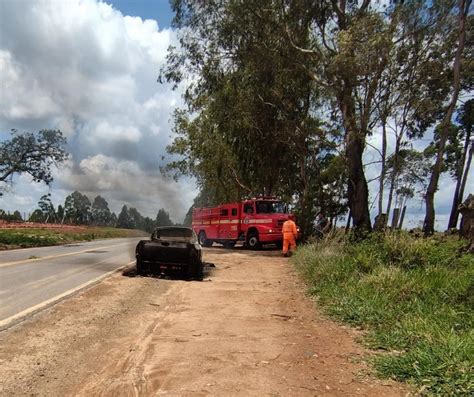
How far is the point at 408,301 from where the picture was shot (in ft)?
27.6

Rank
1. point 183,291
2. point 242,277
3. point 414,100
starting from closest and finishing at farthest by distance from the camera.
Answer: point 183,291, point 242,277, point 414,100

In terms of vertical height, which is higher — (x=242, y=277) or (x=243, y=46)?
(x=243, y=46)

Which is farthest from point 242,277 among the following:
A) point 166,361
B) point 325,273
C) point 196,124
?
point 196,124

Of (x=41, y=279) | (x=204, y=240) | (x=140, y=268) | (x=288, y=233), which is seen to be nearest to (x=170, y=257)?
(x=140, y=268)

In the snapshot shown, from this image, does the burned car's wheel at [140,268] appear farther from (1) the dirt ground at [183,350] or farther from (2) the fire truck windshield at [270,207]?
(2) the fire truck windshield at [270,207]

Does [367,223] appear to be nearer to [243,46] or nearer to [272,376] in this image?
[243,46]

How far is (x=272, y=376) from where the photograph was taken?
17.9 feet

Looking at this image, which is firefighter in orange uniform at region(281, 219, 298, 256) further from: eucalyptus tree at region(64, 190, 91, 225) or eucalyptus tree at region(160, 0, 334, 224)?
eucalyptus tree at region(64, 190, 91, 225)

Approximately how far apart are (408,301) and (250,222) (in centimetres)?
1897

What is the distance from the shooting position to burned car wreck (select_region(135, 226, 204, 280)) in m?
13.6

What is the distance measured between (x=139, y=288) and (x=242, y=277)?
12.4ft

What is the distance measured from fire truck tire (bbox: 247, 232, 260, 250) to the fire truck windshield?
1301 mm

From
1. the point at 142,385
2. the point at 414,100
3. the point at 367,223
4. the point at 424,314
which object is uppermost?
the point at 414,100

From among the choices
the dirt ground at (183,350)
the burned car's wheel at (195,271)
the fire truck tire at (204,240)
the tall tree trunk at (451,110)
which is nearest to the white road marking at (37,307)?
the dirt ground at (183,350)
